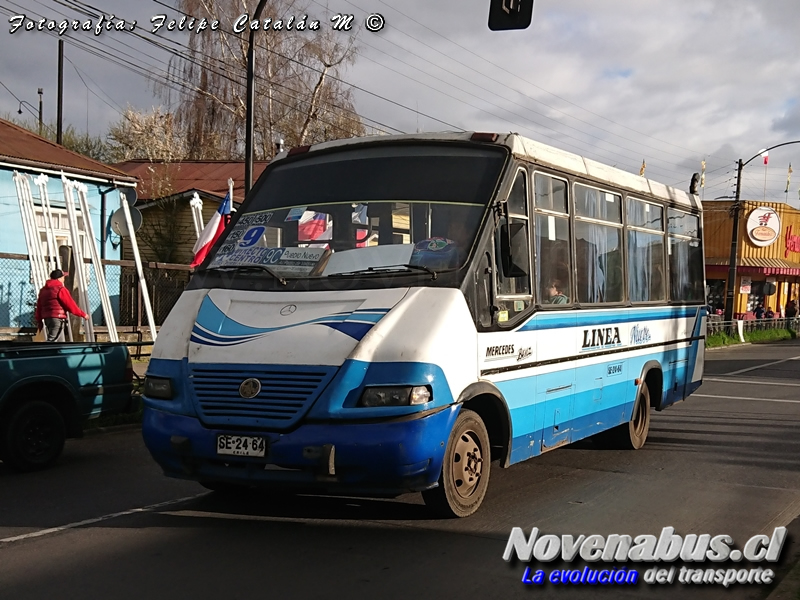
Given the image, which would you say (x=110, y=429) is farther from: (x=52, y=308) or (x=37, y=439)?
(x=52, y=308)

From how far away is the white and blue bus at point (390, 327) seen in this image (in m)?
6.20

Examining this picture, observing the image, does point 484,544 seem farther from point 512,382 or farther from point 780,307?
point 780,307

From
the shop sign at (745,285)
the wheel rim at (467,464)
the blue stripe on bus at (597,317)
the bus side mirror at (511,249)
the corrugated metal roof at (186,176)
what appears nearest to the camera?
the wheel rim at (467,464)

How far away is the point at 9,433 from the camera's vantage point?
8.77 m

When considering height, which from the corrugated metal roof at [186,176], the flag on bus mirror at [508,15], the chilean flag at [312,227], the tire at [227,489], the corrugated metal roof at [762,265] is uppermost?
the corrugated metal roof at [186,176]

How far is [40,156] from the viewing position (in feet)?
71.1

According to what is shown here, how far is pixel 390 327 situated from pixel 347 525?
1.55 metres

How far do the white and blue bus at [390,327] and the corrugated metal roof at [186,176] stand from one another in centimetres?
2233

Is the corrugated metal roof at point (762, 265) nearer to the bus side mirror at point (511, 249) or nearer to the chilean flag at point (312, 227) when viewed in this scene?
the bus side mirror at point (511, 249)

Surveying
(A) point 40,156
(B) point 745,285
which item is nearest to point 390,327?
(A) point 40,156

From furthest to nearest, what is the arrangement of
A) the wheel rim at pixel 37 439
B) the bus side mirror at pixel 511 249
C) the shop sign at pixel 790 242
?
1. the shop sign at pixel 790 242
2. the wheel rim at pixel 37 439
3. the bus side mirror at pixel 511 249

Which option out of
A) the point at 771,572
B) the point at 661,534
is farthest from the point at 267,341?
the point at 771,572

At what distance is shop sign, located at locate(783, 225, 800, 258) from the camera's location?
55.0 metres
